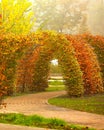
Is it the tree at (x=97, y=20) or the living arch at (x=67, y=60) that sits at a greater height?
the tree at (x=97, y=20)

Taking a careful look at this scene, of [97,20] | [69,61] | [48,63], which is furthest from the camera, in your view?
[97,20]

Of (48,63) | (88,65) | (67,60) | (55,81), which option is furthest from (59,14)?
(67,60)

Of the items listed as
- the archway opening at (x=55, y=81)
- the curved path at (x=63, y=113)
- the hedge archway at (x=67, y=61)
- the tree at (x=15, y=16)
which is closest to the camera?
the curved path at (x=63, y=113)

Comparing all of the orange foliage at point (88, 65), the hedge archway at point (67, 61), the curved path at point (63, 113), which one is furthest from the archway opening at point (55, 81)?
the curved path at point (63, 113)

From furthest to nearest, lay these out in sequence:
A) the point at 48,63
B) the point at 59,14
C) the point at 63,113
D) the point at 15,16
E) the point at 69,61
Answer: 1. the point at 59,14
2. the point at 15,16
3. the point at 48,63
4. the point at 69,61
5. the point at 63,113

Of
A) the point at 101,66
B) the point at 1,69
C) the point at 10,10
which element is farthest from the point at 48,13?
the point at 1,69

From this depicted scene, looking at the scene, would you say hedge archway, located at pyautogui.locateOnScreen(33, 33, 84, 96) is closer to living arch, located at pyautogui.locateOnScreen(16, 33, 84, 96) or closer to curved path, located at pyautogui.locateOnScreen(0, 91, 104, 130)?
living arch, located at pyautogui.locateOnScreen(16, 33, 84, 96)

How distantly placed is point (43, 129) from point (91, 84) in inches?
484

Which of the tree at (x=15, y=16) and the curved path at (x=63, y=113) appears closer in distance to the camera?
the curved path at (x=63, y=113)

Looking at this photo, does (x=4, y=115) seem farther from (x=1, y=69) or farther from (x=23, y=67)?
(x=23, y=67)

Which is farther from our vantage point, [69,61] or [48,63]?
[48,63]

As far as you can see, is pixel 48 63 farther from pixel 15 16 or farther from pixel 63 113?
pixel 63 113

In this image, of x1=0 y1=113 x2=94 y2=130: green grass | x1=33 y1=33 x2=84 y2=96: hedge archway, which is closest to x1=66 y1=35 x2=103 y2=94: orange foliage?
x1=33 y1=33 x2=84 y2=96: hedge archway

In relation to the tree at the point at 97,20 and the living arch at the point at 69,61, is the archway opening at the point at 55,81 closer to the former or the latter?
the living arch at the point at 69,61
